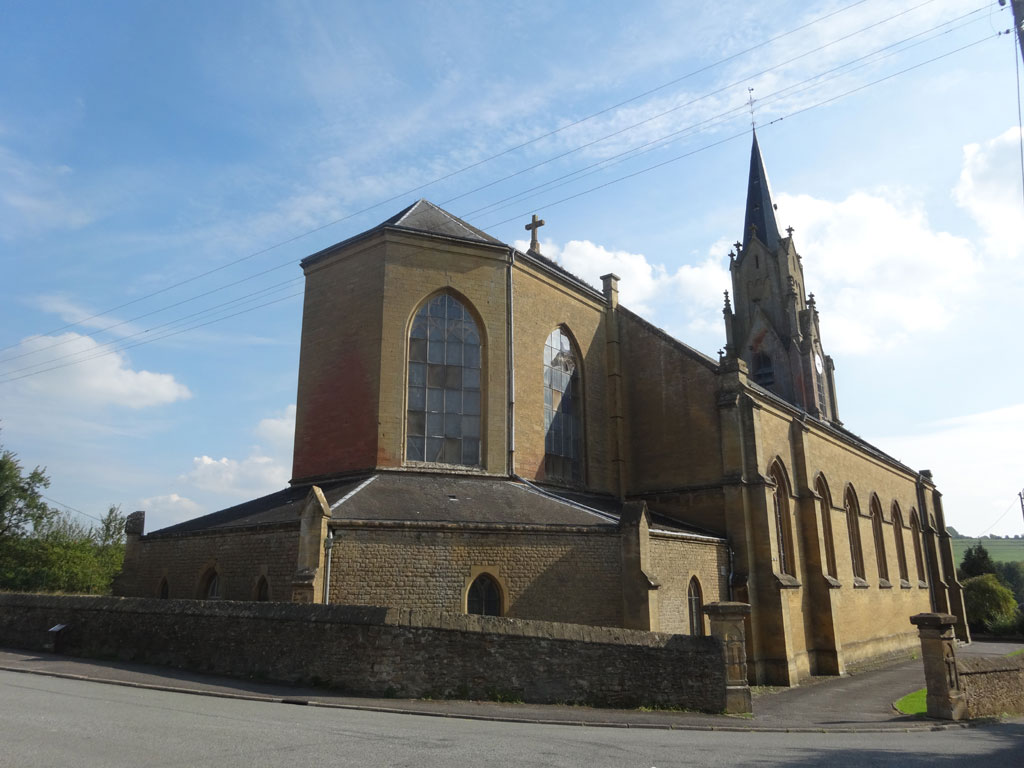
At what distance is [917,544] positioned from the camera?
4106 cm

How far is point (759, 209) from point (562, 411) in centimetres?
2625

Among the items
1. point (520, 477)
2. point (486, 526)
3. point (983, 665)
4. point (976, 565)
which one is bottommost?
point (983, 665)

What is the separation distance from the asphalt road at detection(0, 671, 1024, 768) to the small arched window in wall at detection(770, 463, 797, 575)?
12.4m

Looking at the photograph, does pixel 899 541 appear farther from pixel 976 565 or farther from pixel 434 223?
pixel 434 223

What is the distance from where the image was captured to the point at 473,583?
16.2 metres

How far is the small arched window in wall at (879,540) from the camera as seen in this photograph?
114ft

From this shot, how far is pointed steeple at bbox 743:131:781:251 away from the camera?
139ft

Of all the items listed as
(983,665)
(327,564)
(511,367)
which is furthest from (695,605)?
(327,564)

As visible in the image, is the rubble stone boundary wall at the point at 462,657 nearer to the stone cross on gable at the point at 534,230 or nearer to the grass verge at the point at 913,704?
the grass verge at the point at 913,704

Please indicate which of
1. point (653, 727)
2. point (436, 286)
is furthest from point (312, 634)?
point (436, 286)

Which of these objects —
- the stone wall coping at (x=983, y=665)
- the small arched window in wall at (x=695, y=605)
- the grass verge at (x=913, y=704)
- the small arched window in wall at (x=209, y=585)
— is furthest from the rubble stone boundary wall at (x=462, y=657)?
the small arched window in wall at (x=695, y=605)

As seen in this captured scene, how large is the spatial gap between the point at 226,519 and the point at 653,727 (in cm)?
1243

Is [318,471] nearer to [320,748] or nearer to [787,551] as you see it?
[320,748]

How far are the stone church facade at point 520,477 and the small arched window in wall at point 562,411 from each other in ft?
0.26
